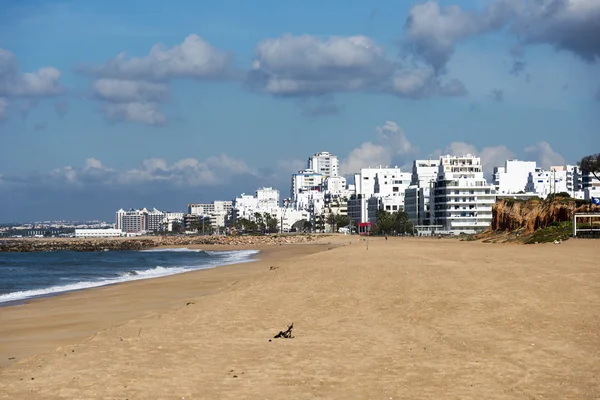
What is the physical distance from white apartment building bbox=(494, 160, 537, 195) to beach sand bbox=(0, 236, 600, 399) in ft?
457

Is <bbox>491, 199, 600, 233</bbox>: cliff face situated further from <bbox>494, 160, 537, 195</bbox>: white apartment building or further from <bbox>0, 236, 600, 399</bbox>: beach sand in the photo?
<bbox>494, 160, 537, 195</bbox>: white apartment building

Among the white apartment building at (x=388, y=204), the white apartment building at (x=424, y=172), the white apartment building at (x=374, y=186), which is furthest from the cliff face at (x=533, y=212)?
the white apartment building at (x=374, y=186)

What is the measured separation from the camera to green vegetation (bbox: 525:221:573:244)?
4738cm

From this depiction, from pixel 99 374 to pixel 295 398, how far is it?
10.6 ft

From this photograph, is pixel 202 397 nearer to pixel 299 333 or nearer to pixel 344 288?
pixel 299 333

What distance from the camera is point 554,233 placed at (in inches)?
1970

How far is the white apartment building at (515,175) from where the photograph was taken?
158 metres

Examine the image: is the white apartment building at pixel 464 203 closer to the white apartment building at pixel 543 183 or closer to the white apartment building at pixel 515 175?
the white apartment building at pixel 543 183

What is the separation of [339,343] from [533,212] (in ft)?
177

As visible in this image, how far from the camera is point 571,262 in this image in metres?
26.9

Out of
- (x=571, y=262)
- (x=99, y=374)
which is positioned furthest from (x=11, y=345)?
(x=571, y=262)

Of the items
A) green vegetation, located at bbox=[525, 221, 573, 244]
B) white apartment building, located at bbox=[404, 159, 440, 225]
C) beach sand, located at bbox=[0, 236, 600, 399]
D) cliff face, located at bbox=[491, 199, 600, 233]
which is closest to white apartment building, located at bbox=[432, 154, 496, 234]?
white apartment building, located at bbox=[404, 159, 440, 225]

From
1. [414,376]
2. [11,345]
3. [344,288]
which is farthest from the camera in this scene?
[344,288]

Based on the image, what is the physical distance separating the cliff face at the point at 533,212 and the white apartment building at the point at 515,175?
85267 mm
